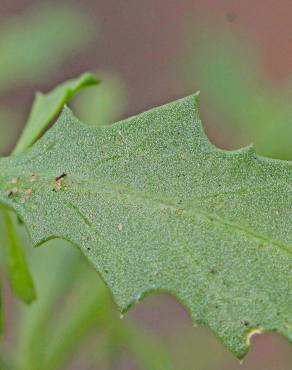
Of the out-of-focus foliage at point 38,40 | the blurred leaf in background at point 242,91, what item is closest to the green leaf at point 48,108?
the blurred leaf in background at point 242,91

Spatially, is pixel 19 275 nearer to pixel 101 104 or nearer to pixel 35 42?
pixel 101 104

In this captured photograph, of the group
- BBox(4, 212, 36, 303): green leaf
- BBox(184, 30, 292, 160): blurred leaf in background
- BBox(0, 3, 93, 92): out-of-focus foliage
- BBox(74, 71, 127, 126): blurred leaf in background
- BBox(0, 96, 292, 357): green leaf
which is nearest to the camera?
BBox(0, 96, 292, 357): green leaf

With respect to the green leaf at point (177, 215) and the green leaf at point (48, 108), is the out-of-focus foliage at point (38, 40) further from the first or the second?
the green leaf at point (177, 215)

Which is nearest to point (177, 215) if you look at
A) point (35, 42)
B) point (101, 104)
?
point (101, 104)

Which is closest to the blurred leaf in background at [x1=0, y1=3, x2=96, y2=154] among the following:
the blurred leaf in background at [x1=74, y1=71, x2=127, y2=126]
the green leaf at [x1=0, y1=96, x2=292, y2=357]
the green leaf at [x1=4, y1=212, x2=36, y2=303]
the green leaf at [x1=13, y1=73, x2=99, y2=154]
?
the blurred leaf in background at [x1=74, y1=71, x2=127, y2=126]

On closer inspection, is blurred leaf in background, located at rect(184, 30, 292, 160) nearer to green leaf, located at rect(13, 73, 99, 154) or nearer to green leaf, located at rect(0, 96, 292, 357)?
green leaf, located at rect(13, 73, 99, 154)
